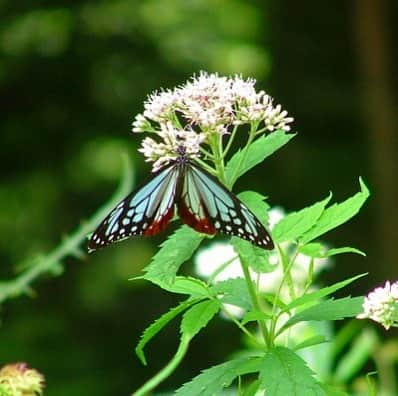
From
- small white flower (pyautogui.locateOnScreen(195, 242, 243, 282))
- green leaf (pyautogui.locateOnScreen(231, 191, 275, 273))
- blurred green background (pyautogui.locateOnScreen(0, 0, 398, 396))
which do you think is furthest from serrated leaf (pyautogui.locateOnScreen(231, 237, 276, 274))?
blurred green background (pyautogui.locateOnScreen(0, 0, 398, 396))

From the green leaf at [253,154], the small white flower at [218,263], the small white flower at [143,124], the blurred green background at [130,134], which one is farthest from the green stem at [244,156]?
the blurred green background at [130,134]

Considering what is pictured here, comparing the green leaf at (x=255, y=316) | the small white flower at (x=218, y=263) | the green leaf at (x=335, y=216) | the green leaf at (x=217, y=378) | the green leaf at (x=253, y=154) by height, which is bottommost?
the green leaf at (x=217, y=378)

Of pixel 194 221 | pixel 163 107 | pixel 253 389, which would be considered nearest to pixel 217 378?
pixel 253 389

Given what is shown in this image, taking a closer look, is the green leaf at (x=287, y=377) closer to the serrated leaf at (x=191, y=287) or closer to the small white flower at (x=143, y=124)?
the serrated leaf at (x=191, y=287)

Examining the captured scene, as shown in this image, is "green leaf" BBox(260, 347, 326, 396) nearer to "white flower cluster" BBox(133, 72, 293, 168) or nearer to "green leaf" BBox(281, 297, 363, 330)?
"green leaf" BBox(281, 297, 363, 330)

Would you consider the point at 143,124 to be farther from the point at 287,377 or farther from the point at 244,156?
the point at 287,377

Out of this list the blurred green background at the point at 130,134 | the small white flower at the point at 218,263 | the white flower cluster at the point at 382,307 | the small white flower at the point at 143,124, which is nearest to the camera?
the white flower cluster at the point at 382,307
